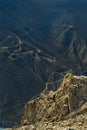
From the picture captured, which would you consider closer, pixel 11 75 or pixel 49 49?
pixel 11 75

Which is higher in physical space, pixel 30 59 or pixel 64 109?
pixel 64 109

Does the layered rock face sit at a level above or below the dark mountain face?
above

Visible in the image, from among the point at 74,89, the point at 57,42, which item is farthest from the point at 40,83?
the point at 74,89

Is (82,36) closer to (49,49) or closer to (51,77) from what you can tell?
(49,49)

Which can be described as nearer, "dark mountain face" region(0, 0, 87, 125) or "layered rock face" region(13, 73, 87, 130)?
"layered rock face" region(13, 73, 87, 130)

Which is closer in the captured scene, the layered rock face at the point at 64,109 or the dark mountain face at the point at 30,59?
the layered rock face at the point at 64,109

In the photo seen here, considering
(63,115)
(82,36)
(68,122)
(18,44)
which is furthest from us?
(82,36)

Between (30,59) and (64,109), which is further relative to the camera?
(30,59)

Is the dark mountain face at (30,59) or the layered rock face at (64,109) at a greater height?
the layered rock face at (64,109)
